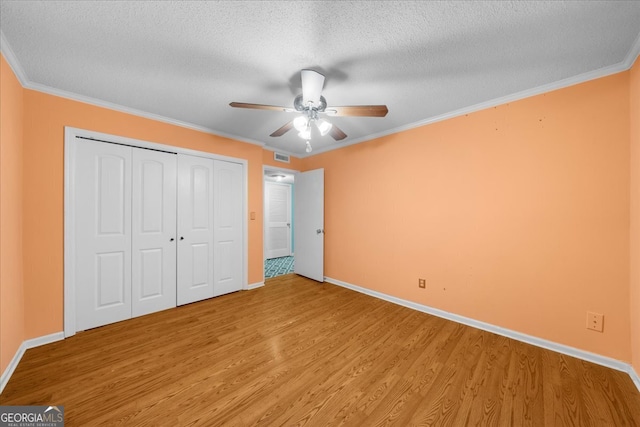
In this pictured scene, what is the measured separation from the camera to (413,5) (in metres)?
1.31

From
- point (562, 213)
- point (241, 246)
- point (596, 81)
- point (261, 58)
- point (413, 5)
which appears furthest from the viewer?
point (241, 246)

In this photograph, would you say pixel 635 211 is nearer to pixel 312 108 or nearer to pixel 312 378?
pixel 312 108

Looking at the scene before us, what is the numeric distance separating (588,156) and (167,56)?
349cm

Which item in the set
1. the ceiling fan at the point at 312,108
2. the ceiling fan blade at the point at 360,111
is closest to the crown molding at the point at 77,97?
the ceiling fan at the point at 312,108

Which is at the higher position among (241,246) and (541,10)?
(541,10)

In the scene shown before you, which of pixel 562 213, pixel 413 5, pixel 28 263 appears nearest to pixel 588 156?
pixel 562 213

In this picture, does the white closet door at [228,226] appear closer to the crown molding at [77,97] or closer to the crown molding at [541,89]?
the crown molding at [77,97]

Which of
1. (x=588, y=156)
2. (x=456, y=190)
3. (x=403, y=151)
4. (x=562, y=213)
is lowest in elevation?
(x=562, y=213)

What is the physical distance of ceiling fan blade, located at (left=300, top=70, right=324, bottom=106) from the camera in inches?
70.5

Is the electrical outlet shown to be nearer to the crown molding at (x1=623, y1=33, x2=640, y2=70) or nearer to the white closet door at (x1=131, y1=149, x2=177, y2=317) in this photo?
the crown molding at (x1=623, y1=33, x2=640, y2=70)

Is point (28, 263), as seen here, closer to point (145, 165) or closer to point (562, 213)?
point (145, 165)

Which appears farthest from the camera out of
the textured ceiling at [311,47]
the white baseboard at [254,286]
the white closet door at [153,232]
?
the white baseboard at [254,286]

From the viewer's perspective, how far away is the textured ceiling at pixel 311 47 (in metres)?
1.34

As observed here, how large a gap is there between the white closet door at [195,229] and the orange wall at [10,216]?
1.26 metres
